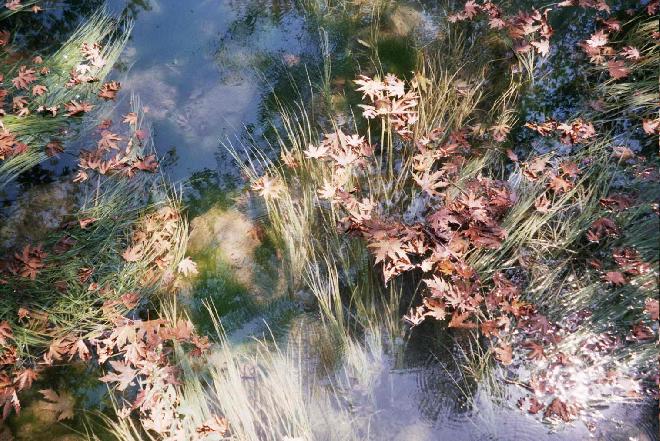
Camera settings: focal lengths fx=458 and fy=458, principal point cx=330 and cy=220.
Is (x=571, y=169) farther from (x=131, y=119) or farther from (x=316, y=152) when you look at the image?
(x=131, y=119)

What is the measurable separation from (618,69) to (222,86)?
3168mm

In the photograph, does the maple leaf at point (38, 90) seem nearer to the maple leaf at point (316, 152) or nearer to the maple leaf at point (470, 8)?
the maple leaf at point (316, 152)

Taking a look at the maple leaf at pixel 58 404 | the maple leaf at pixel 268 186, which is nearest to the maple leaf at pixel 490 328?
the maple leaf at pixel 268 186

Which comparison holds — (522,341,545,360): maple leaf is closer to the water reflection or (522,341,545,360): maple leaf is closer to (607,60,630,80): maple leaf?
(607,60,630,80): maple leaf

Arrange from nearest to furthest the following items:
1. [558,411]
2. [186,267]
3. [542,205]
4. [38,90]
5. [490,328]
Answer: [558,411] < [490,328] < [542,205] < [186,267] < [38,90]

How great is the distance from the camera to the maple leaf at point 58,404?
2595 mm

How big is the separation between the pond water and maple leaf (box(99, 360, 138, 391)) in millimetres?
230

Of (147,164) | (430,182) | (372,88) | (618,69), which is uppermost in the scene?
(372,88)

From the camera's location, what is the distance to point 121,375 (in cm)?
255

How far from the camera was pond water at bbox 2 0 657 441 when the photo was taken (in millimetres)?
2544

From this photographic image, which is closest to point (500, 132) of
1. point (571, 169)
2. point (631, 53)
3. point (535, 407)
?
point (571, 169)

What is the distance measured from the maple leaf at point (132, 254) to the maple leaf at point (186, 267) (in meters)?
0.26

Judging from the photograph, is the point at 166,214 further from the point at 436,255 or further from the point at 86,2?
the point at 86,2

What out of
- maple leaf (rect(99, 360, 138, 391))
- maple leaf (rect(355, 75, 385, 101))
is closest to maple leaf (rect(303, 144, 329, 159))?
maple leaf (rect(355, 75, 385, 101))
